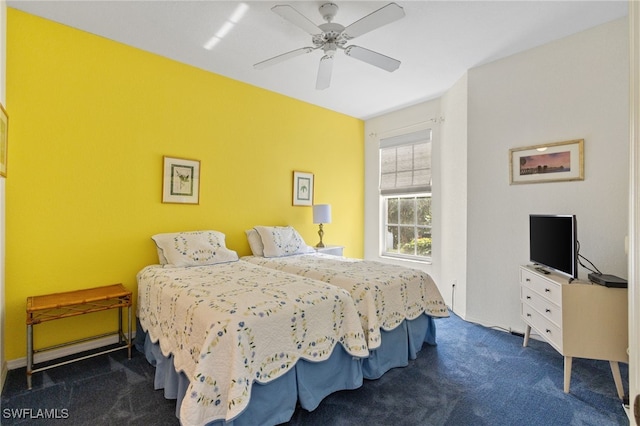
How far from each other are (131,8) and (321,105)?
267cm

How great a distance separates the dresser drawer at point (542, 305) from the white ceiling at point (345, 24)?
2295 millimetres

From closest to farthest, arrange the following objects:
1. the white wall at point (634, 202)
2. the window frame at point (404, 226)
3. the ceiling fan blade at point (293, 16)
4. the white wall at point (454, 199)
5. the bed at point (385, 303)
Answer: the white wall at point (634, 202)
the ceiling fan blade at point (293, 16)
the bed at point (385, 303)
the white wall at point (454, 199)
the window frame at point (404, 226)

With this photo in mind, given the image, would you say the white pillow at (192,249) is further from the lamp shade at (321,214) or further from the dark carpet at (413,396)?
the lamp shade at (321,214)

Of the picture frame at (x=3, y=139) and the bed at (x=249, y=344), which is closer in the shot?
the bed at (x=249, y=344)

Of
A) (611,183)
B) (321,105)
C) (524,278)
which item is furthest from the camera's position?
(321,105)

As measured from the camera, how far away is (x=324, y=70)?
9.35 ft

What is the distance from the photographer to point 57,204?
2666mm

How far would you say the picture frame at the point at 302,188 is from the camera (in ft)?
14.4

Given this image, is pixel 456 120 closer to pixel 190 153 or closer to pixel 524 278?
pixel 524 278

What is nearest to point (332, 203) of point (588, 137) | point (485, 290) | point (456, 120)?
point (456, 120)

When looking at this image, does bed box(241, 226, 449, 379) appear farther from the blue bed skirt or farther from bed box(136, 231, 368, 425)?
bed box(136, 231, 368, 425)

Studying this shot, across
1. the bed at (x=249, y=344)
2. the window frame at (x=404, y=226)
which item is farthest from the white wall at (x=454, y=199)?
the bed at (x=249, y=344)

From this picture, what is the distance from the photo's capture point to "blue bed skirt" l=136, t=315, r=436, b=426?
5.73ft

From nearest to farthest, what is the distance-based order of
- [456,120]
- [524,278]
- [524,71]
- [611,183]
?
1. [611,183]
2. [524,278]
3. [524,71]
4. [456,120]
